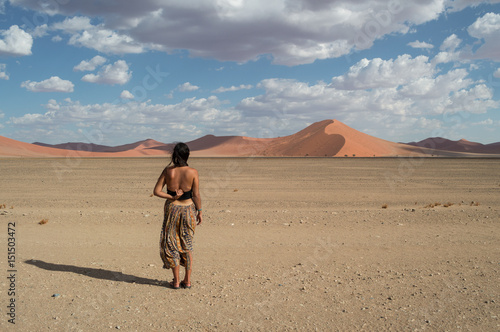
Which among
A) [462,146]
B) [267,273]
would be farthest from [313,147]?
[267,273]

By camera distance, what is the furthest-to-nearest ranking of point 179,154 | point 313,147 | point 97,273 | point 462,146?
point 462,146 < point 313,147 < point 97,273 < point 179,154

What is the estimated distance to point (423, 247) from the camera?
296 inches

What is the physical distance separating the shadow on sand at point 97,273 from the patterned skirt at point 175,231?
57 cm

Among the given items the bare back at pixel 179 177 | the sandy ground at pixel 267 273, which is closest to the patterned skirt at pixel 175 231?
the bare back at pixel 179 177

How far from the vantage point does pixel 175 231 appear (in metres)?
5.12

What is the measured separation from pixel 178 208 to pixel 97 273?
1.93 metres

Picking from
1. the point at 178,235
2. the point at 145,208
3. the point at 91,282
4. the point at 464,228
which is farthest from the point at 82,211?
the point at 464,228

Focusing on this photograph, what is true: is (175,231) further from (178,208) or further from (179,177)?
(179,177)

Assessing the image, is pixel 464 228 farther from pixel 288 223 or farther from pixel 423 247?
pixel 288 223

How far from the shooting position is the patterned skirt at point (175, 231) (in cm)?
510

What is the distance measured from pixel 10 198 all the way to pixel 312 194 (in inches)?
517

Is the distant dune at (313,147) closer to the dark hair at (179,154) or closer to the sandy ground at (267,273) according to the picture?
the sandy ground at (267,273)

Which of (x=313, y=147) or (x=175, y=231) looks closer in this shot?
(x=175, y=231)

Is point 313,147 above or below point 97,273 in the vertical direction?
above
